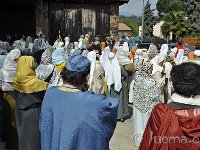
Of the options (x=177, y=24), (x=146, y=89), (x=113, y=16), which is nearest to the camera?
(x=146, y=89)

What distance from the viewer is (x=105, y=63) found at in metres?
8.91

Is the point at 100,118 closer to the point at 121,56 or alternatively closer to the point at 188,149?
the point at 188,149

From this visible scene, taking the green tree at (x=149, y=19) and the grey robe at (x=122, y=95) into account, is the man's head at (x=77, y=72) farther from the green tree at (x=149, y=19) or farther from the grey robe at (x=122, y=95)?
the green tree at (x=149, y=19)

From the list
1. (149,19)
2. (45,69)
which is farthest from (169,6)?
(45,69)

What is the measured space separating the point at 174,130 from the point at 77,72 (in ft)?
3.29

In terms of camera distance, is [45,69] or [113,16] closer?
[45,69]

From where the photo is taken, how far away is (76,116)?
3035 millimetres

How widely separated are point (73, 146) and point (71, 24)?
1942 cm

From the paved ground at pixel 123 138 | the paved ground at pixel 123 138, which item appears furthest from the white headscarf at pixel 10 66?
the paved ground at pixel 123 138

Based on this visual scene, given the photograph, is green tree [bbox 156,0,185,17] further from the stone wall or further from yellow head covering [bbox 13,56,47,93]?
yellow head covering [bbox 13,56,47,93]

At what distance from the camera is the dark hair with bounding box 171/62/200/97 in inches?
110

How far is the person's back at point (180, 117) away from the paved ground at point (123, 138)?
3.95m

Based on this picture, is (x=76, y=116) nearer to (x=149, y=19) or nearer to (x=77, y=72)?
(x=77, y=72)

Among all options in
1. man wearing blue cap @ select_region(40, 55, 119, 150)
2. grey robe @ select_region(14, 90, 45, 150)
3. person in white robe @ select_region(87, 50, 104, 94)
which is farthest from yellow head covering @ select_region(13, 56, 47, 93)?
person in white robe @ select_region(87, 50, 104, 94)
